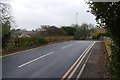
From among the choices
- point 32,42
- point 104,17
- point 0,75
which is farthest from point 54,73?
point 32,42

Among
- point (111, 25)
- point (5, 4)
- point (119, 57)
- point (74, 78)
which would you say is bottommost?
point (74, 78)

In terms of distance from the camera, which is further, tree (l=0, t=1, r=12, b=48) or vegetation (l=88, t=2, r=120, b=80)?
tree (l=0, t=1, r=12, b=48)

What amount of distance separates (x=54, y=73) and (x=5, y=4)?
72.9 feet

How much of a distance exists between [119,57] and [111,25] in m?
1.06

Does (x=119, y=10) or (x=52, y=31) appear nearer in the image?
(x=119, y=10)

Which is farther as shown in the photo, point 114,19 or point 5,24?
point 5,24

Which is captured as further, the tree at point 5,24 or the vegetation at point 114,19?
the tree at point 5,24

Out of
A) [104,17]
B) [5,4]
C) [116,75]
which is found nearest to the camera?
[116,75]

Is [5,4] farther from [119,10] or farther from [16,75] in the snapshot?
[119,10]

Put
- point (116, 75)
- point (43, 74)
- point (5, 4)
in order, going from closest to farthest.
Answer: point (116, 75) < point (43, 74) < point (5, 4)

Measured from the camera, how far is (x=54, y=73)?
14820mm

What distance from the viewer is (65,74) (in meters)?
14.5

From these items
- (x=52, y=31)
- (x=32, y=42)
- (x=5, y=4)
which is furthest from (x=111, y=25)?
(x=52, y=31)

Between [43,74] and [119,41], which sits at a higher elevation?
[119,41]
